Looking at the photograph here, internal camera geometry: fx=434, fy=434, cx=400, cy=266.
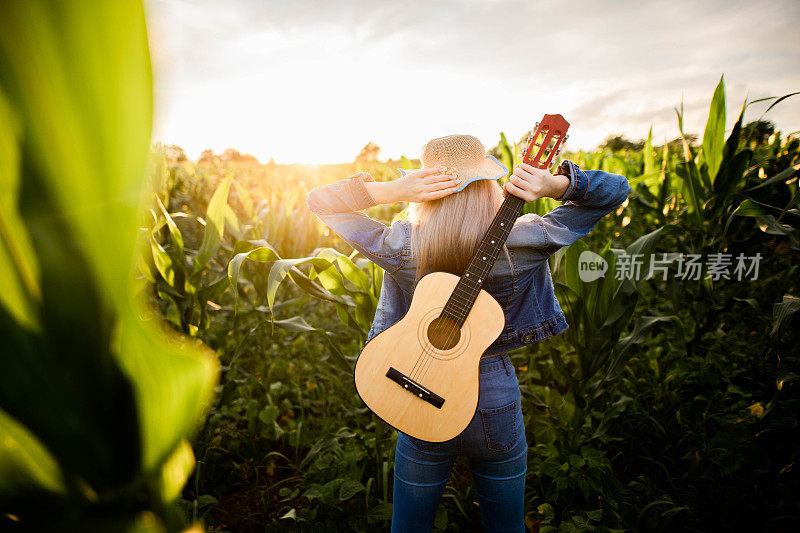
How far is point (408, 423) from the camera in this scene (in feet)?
3.74

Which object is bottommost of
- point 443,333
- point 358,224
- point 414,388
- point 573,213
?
point 414,388

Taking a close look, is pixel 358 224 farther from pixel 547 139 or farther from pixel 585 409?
pixel 585 409

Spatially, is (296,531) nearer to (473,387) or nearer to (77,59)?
(473,387)

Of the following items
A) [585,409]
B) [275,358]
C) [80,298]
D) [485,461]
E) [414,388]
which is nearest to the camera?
[80,298]

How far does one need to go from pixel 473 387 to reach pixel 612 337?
1.05m

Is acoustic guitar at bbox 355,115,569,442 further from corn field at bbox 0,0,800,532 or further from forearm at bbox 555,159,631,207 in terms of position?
corn field at bbox 0,0,800,532

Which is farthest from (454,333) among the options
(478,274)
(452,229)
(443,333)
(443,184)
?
(443,184)

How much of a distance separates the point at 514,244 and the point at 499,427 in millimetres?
505

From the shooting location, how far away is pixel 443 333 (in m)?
1.16

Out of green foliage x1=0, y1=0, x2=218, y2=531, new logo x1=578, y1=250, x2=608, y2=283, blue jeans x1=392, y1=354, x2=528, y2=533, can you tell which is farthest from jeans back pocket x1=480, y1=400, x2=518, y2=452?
green foliage x1=0, y1=0, x2=218, y2=531

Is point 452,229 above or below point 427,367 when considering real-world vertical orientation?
above

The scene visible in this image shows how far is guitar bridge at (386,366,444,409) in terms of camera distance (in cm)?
111

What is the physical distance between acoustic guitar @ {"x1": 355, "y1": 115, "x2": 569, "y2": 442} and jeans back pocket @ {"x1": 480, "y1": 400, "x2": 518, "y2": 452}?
0.11 m

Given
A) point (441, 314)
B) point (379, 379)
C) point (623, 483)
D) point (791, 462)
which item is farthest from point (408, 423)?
point (791, 462)
